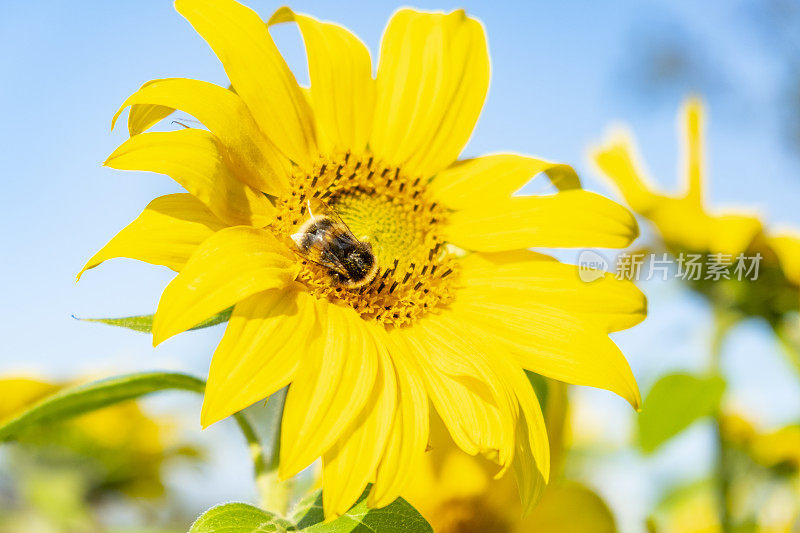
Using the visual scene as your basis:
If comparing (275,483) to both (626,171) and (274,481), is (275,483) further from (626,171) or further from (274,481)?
(626,171)

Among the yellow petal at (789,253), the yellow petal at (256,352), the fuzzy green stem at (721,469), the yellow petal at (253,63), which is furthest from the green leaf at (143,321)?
the yellow petal at (789,253)

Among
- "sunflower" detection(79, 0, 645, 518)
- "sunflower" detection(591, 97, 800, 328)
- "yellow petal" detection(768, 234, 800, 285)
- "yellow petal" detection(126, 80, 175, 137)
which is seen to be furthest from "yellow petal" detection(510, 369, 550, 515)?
"yellow petal" detection(768, 234, 800, 285)

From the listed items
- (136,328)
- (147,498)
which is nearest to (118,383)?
(136,328)

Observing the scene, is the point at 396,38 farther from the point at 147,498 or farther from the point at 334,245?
the point at 147,498

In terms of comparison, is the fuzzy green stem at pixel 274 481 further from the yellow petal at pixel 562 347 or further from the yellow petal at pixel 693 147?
the yellow petal at pixel 693 147

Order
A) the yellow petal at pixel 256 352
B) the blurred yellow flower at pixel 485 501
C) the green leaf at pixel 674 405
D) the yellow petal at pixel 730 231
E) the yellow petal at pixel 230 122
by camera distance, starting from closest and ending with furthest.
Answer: the yellow petal at pixel 256 352, the yellow petal at pixel 230 122, the blurred yellow flower at pixel 485 501, the green leaf at pixel 674 405, the yellow petal at pixel 730 231

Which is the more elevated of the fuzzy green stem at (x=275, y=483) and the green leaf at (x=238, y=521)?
the fuzzy green stem at (x=275, y=483)

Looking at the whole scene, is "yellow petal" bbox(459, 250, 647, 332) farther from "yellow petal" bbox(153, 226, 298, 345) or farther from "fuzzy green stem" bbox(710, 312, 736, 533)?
"fuzzy green stem" bbox(710, 312, 736, 533)
